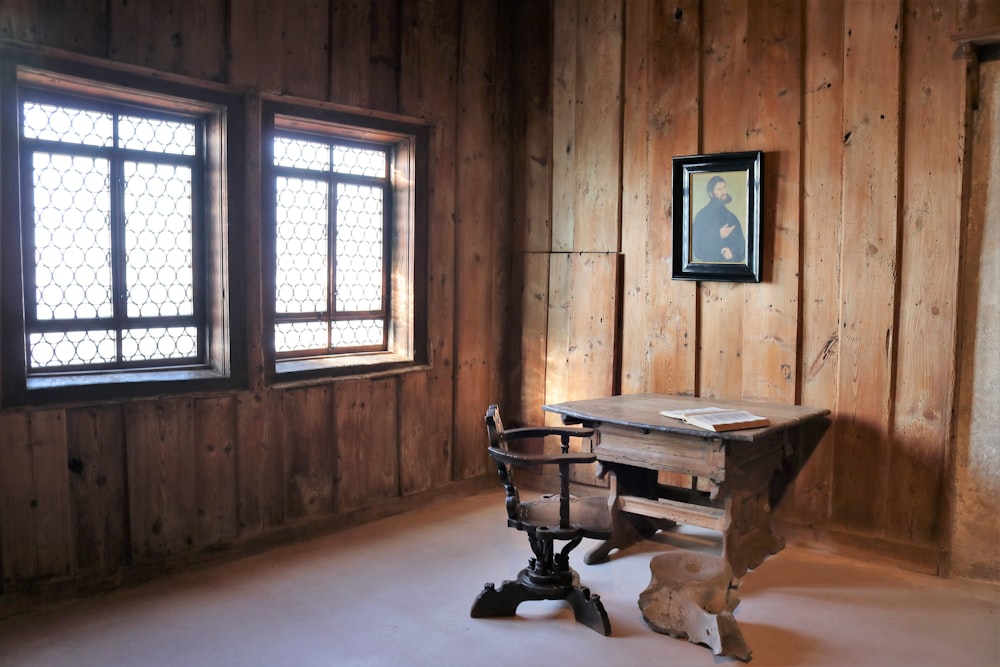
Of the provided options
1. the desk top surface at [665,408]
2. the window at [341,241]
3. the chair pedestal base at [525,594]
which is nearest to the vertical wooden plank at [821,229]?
the desk top surface at [665,408]

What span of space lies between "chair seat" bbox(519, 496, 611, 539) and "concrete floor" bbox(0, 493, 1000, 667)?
42 centimetres

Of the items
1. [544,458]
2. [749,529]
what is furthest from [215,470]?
[749,529]

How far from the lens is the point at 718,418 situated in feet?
11.6

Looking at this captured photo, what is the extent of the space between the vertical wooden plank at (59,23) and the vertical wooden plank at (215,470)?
1638mm

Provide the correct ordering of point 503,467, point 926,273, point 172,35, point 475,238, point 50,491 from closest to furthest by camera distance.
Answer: point 503,467 < point 50,491 < point 172,35 < point 926,273 < point 475,238

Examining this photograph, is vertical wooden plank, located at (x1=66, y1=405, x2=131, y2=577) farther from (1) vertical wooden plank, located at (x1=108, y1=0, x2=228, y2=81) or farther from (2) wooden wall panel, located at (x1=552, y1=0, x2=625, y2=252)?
(2) wooden wall panel, located at (x1=552, y1=0, x2=625, y2=252)

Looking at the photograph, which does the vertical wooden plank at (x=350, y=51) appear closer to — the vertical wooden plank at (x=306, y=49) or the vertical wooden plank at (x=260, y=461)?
the vertical wooden plank at (x=306, y=49)

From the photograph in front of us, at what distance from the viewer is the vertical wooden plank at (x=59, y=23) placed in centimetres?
318

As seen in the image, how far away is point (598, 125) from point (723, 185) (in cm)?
94

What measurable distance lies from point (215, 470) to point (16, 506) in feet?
2.81

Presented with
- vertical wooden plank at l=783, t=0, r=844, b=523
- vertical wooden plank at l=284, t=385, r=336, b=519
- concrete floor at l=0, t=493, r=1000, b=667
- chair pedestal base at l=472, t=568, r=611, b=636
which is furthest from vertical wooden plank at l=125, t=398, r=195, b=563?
vertical wooden plank at l=783, t=0, r=844, b=523

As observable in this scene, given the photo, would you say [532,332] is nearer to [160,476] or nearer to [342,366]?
[342,366]

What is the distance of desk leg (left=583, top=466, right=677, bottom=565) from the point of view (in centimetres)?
393

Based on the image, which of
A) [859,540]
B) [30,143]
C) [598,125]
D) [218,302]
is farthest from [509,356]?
[30,143]
